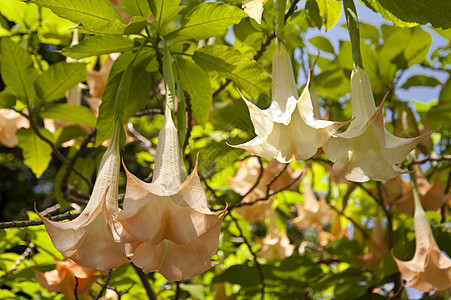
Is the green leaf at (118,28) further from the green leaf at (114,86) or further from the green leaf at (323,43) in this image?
the green leaf at (323,43)

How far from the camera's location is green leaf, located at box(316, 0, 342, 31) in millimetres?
853

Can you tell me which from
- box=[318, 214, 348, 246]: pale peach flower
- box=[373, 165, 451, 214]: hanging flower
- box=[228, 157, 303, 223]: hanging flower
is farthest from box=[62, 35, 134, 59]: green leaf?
box=[318, 214, 348, 246]: pale peach flower

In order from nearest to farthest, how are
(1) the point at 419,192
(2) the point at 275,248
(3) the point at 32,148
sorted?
(3) the point at 32,148
(1) the point at 419,192
(2) the point at 275,248

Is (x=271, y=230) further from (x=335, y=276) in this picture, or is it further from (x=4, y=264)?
(x=4, y=264)

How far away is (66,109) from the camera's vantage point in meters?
1.13

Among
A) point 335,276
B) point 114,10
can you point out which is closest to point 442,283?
point 335,276

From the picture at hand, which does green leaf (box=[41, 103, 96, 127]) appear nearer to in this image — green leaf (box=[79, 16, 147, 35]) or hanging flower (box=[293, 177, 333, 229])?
green leaf (box=[79, 16, 147, 35])

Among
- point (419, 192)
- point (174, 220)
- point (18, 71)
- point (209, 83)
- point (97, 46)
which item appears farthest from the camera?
point (419, 192)

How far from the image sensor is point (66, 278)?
1090 mm

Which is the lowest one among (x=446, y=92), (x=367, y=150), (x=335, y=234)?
(x=335, y=234)

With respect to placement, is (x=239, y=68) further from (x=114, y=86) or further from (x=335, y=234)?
(x=335, y=234)

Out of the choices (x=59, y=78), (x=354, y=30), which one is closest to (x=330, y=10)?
(x=354, y=30)

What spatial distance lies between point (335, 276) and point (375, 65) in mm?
614

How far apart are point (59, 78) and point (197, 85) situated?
0.38 metres
